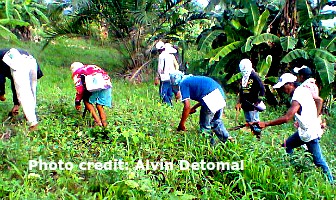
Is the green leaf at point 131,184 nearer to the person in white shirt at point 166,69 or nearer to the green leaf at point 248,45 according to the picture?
the person in white shirt at point 166,69

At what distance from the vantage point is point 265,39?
9.47m

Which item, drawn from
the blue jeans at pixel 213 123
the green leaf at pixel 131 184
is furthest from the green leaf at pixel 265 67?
the green leaf at pixel 131 184

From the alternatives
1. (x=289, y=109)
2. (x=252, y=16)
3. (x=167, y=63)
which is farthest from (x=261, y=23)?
(x=289, y=109)

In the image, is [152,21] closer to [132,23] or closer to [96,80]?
[132,23]

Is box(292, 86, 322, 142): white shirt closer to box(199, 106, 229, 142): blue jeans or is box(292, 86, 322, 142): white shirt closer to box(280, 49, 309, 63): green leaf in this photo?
box(199, 106, 229, 142): blue jeans

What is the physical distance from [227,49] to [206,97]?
497 cm

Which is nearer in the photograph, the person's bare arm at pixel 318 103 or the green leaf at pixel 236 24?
the person's bare arm at pixel 318 103

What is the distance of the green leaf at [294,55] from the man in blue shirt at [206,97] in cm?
442

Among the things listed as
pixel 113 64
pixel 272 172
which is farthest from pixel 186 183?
pixel 113 64

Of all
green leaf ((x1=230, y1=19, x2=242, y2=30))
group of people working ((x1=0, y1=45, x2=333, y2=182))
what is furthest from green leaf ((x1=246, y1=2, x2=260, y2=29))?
group of people working ((x1=0, y1=45, x2=333, y2=182))

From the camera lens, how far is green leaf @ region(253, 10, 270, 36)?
970 cm

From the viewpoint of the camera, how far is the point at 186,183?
4.41 metres

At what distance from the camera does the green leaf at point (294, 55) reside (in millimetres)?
9109

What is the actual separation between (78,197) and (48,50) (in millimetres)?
10898
